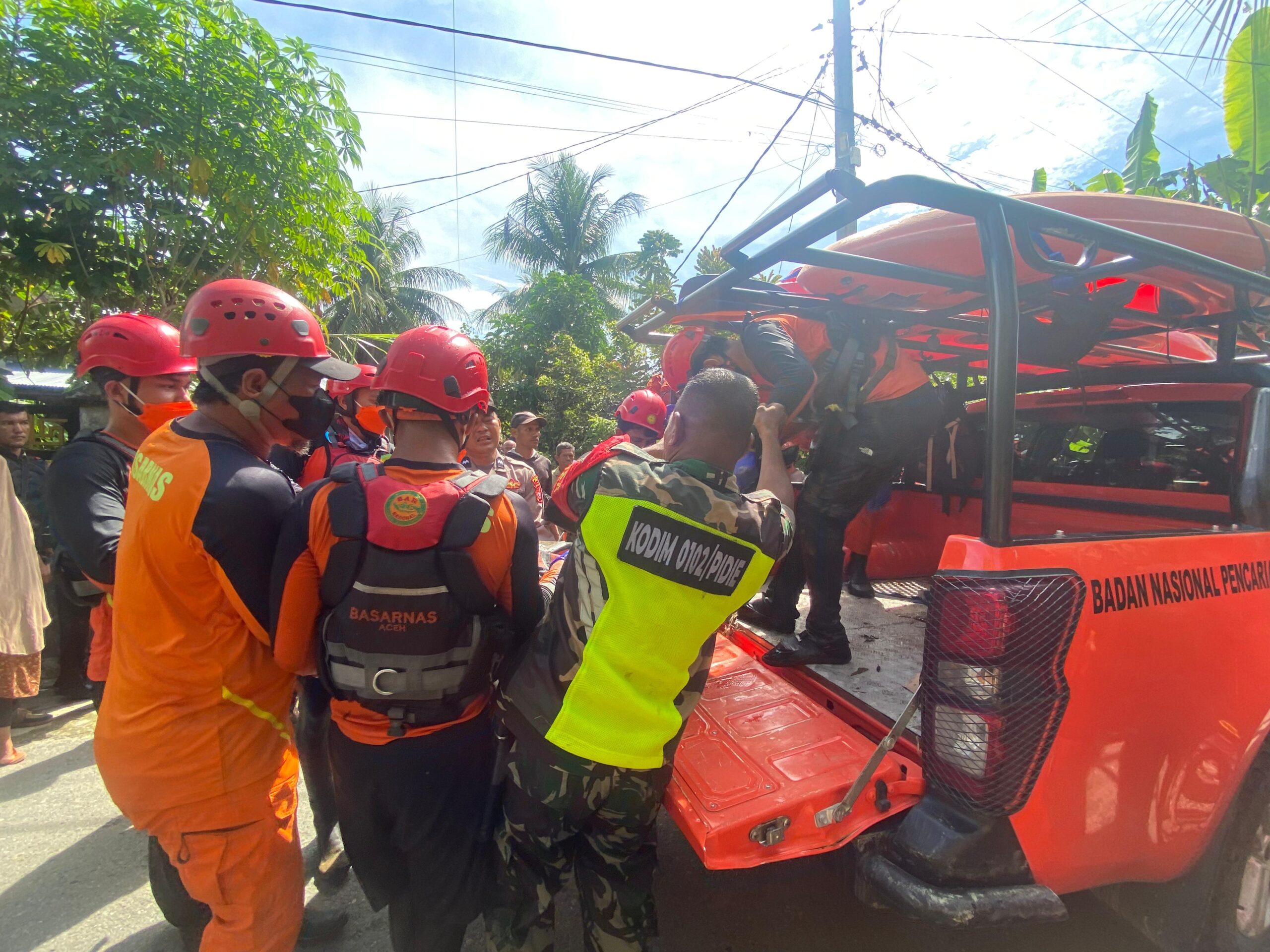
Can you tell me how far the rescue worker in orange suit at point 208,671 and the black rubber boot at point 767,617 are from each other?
220cm

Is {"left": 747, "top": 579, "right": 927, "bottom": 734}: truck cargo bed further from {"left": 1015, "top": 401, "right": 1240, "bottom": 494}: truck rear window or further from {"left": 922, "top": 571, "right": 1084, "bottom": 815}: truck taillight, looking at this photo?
{"left": 1015, "top": 401, "right": 1240, "bottom": 494}: truck rear window

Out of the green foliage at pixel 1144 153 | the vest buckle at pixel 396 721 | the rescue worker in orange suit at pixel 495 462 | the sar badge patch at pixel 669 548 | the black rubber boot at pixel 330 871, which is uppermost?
the green foliage at pixel 1144 153

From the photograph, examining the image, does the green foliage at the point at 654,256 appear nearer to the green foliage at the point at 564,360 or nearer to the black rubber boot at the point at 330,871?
the green foliage at the point at 564,360

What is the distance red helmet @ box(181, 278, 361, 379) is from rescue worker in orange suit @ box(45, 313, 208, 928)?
407 millimetres

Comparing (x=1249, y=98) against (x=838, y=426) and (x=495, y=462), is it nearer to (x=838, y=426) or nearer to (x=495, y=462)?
(x=838, y=426)

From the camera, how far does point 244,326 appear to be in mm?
1930

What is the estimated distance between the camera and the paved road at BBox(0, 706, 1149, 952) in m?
2.37

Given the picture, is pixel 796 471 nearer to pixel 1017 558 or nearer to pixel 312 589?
pixel 1017 558

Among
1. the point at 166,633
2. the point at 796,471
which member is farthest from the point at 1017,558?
the point at 796,471

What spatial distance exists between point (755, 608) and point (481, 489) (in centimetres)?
→ 220

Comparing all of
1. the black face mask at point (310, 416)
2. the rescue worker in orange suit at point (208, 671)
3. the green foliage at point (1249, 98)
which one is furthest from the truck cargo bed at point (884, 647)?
the green foliage at point (1249, 98)

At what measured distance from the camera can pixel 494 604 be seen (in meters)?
1.87

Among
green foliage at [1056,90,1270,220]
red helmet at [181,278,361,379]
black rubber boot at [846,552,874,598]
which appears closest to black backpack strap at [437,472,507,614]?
red helmet at [181,278,361,379]

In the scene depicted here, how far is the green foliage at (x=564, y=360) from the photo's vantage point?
17.8 m
